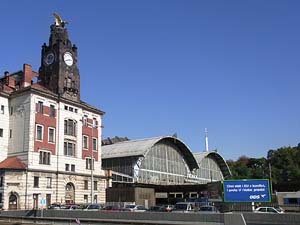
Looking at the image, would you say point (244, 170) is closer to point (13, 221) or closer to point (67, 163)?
point (67, 163)

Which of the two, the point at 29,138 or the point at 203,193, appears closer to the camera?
the point at 29,138

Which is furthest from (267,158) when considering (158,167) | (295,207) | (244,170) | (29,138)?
(29,138)

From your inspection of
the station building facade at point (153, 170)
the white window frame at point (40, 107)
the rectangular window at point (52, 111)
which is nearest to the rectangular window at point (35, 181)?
the white window frame at point (40, 107)

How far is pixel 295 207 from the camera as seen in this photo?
69.9m

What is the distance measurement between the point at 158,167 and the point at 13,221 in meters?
57.2

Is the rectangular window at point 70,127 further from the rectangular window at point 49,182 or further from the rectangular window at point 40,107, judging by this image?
the rectangular window at point 49,182

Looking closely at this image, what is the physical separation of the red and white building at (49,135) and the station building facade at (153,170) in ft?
22.7

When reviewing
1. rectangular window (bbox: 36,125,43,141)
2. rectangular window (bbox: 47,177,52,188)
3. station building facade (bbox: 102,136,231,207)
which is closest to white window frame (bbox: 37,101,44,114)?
rectangular window (bbox: 36,125,43,141)

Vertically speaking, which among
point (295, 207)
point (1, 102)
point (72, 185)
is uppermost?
point (1, 102)

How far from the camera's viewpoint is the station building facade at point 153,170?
8031cm

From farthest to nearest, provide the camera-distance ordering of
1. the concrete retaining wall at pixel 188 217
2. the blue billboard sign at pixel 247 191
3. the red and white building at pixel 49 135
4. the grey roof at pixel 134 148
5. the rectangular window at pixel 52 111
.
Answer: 1. the grey roof at pixel 134 148
2. the rectangular window at pixel 52 111
3. the red and white building at pixel 49 135
4. the blue billboard sign at pixel 247 191
5. the concrete retaining wall at pixel 188 217

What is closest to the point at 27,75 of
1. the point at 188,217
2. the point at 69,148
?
the point at 69,148

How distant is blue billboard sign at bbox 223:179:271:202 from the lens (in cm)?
3531

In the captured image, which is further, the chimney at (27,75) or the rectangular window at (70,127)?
the rectangular window at (70,127)
